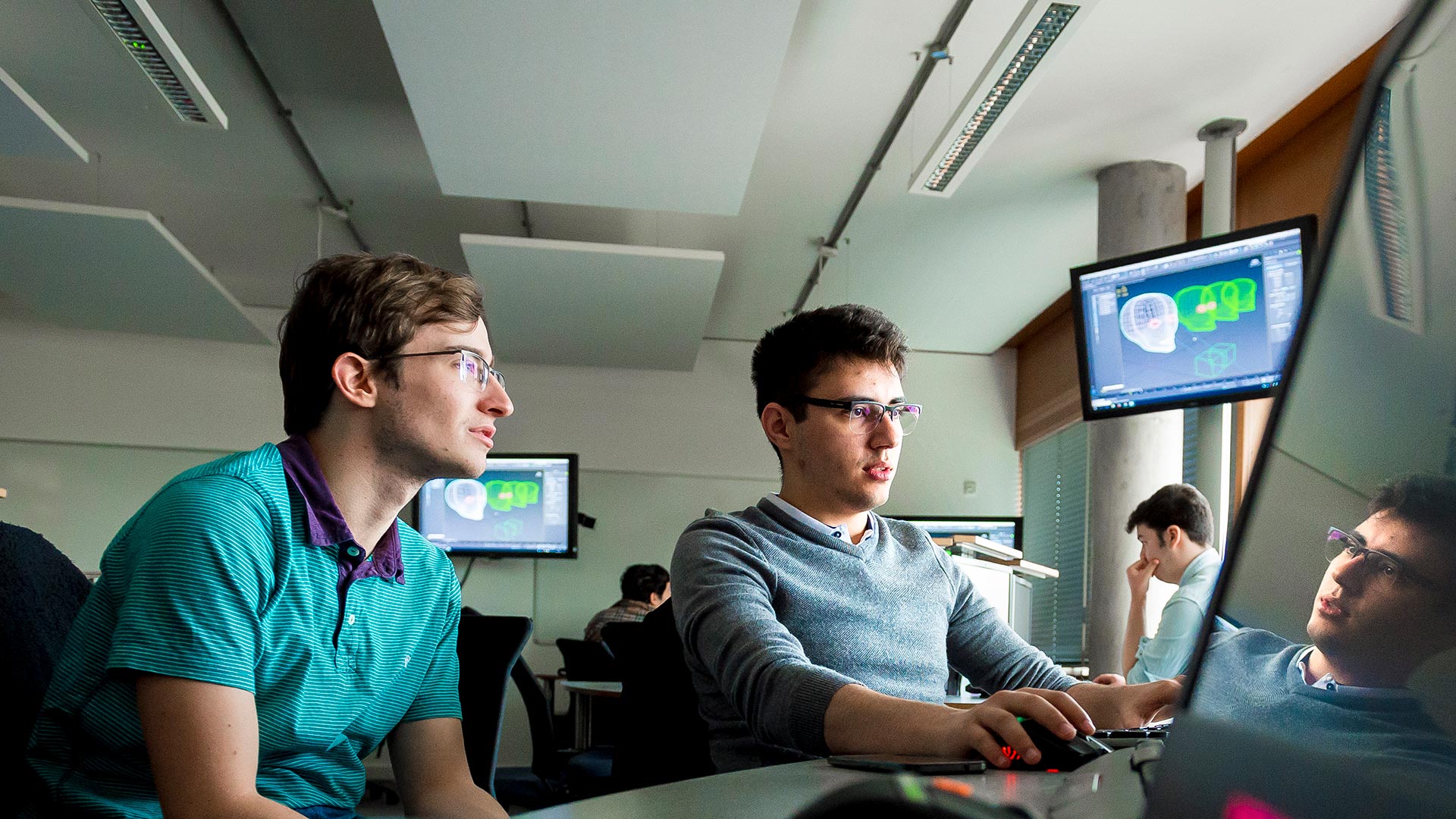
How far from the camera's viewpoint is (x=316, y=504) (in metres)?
1.24

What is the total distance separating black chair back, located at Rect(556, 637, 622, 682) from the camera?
5.03 m

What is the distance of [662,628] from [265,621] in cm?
53

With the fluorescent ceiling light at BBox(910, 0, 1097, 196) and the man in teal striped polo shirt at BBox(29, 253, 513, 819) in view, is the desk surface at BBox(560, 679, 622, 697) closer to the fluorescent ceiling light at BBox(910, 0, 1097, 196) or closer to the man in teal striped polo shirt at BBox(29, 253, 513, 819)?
the fluorescent ceiling light at BBox(910, 0, 1097, 196)

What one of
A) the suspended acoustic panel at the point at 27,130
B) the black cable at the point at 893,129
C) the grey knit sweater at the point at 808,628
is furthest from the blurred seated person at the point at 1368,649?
the suspended acoustic panel at the point at 27,130

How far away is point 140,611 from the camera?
104 centimetres

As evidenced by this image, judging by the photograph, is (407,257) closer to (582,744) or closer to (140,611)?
(140,611)

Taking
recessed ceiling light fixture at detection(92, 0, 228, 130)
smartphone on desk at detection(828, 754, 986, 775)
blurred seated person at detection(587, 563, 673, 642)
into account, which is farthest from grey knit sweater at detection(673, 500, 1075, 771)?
blurred seated person at detection(587, 563, 673, 642)

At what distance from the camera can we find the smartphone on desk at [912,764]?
84 centimetres

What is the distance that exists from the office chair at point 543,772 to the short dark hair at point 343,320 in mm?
1843

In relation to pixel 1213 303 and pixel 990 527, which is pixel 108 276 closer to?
pixel 1213 303

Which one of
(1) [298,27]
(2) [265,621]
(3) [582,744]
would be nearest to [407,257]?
(2) [265,621]

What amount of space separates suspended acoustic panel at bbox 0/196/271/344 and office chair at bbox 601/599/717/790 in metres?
4.48

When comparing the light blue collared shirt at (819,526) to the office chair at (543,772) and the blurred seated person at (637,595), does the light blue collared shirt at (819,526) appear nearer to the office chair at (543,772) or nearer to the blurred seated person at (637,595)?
the office chair at (543,772)

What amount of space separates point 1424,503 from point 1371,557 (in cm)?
3
